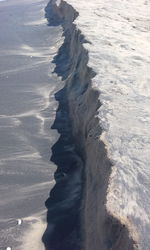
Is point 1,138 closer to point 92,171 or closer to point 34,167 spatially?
point 34,167

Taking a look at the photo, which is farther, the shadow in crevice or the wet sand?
the wet sand

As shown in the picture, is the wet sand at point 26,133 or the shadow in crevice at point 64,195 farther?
the wet sand at point 26,133

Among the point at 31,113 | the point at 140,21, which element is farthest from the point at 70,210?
the point at 140,21

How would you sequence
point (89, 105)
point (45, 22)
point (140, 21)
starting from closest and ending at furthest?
1. point (89, 105)
2. point (140, 21)
3. point (45, 22)
